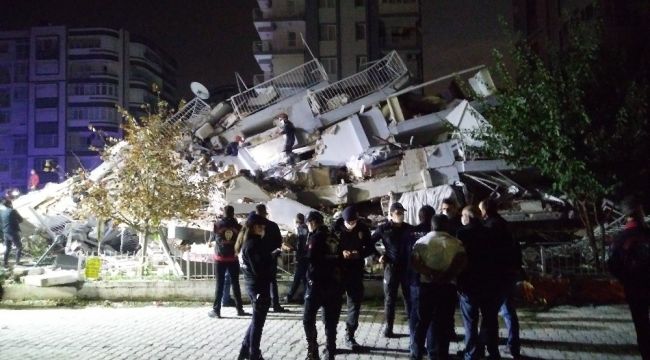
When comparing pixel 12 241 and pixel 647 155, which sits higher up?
pixel 647 155

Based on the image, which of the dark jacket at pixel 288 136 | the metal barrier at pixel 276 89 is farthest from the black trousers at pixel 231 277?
the metal barrier at pixel 276 89

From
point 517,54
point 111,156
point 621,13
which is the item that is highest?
point 621,13

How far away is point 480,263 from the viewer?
20.3 feet

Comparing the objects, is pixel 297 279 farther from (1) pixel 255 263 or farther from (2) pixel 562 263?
(2) pixel 562 263

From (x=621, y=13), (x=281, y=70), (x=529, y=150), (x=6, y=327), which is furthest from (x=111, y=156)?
(x=281, y=70)

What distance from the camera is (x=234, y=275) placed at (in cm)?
992

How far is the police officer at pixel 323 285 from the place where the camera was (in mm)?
6578

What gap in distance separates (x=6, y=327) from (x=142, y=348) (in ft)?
10.2

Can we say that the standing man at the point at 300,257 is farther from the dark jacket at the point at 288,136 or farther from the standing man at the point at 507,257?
the dark jacket at the point at 288,136

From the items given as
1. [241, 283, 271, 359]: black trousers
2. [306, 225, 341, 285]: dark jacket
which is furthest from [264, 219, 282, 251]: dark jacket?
[306, 225, 341, 285]: dark jacket

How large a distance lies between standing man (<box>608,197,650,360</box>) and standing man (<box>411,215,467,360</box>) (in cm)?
166

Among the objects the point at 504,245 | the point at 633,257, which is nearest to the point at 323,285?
the point at 504,245

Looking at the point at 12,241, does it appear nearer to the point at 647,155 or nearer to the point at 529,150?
the point at 529,150

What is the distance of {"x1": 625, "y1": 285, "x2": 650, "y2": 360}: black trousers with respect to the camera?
19.5 feet
